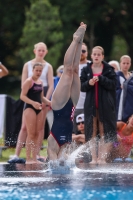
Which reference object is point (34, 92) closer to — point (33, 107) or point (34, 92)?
point (34, 92)

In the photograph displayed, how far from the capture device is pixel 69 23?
42656mm

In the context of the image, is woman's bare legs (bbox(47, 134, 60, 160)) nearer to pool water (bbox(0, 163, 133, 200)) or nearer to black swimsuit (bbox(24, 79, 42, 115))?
pool water (bbox(0, 163, 133, 200))

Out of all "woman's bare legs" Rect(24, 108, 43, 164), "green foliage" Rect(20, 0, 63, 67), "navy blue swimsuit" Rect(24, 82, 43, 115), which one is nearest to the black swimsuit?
"navy blue swimsuit" Rect(24, 82, 43, 115)

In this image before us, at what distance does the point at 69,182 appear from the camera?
786 centimetres

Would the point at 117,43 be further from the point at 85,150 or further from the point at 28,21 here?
the point at 85,150

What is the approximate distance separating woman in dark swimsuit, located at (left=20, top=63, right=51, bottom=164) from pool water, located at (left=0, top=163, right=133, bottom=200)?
794 millimetres

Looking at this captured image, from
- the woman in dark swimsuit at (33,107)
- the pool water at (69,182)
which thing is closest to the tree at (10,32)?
the woman in dark swimsuit at (33,107)

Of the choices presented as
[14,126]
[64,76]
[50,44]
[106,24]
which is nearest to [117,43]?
[106,24]

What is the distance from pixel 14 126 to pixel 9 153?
650mm

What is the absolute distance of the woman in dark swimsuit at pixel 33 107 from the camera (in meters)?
10.7

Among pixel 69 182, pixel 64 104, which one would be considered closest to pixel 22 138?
pixel 64 104

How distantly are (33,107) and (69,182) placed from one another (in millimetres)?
3095

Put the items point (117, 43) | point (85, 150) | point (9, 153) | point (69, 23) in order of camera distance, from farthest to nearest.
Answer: point (117, 43)
point (69, 23)
point (9, 153)
point (85, 150)

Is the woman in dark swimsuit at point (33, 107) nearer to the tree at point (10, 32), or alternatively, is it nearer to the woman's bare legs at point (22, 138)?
the woman's bare legs at point (22, 138)
